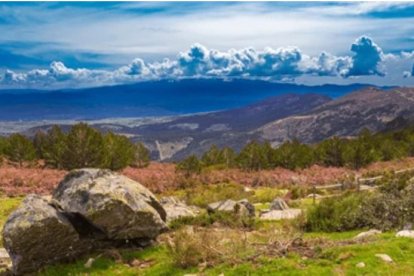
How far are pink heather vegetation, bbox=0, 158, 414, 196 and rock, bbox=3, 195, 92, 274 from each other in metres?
22.9

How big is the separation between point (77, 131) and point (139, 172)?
758 cm

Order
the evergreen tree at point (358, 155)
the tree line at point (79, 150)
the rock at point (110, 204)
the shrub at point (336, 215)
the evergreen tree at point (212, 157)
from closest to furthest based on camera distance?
the rock at point (110, 204)
the shrub at point (336, 215)
the tree line at point (79, 150)
the evergreen tree at point (358, 155)
the evergreen tree at point (212, 157)

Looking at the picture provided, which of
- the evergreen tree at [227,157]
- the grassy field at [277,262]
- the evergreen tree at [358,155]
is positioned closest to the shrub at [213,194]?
the grassy field at [277,262]

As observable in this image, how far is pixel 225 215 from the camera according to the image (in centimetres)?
2698

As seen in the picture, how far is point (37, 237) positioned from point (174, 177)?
102 feet

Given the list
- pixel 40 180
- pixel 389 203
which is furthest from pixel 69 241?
pixel 40 180

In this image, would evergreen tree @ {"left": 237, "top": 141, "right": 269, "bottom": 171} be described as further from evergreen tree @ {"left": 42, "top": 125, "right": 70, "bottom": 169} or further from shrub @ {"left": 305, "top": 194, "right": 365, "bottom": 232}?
shrub @ {"left": 305, "top": 194, "right": 365, "bottom": 232}

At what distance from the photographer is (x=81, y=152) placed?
5472 centimetres

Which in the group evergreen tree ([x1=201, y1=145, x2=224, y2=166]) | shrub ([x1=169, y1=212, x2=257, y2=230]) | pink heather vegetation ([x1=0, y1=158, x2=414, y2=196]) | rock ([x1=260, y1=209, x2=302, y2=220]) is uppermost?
shrub ([x1=169, y1=212, x2=257, y2=230])

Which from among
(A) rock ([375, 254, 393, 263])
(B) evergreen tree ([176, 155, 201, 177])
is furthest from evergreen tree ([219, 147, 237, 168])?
(A) rock ([375, 254, 393, 263])

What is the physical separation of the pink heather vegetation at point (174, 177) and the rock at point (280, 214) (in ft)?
57.4

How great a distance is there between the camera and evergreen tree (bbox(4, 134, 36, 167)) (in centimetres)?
5925

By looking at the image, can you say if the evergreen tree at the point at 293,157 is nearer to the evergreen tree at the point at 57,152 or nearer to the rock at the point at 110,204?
the evergreen tree at the point at 57,152

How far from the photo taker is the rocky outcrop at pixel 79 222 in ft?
63.4
